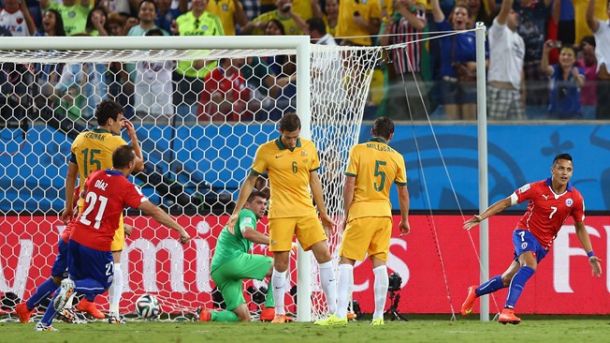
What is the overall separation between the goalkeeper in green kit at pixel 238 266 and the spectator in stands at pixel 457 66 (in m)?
3.56

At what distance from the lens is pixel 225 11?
1816 cm

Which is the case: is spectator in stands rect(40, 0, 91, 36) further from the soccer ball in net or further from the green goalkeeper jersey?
the soccer ball in net

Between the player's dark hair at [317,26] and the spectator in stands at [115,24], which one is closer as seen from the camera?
the player's dark hair at [317,26]

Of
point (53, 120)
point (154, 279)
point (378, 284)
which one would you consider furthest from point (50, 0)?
point (378, 284)

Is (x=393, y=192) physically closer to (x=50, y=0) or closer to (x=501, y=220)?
(x=501, y=220)

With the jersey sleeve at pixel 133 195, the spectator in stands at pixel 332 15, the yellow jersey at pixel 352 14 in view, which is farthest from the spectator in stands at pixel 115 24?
the jersey sleeve at pixel 133 195

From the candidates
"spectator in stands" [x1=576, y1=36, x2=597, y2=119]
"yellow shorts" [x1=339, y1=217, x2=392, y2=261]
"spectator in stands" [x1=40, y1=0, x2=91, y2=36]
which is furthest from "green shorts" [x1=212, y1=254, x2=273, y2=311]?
"spectator in stands" [x1=40, y1=0, x2=91, y2=36]

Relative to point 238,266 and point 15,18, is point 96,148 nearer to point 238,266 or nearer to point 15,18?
point 238,266

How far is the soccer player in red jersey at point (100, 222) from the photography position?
1149 cm

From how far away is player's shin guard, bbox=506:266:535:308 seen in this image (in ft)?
42.4

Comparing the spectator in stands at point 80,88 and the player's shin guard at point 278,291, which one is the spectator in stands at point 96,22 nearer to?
the spectator in stands at point 80,88

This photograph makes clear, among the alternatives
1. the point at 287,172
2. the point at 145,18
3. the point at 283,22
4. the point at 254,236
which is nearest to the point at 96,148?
the point at 254,236

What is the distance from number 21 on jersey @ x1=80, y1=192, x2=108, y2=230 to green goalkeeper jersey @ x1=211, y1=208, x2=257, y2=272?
212cm

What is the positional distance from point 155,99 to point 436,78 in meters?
3.44
